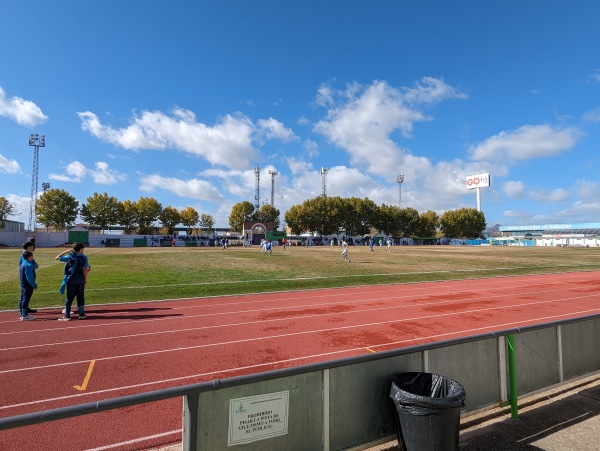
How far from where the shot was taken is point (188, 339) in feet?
27.0

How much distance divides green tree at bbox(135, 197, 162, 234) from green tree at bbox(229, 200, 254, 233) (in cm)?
2363

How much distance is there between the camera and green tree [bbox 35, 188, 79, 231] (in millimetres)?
79500

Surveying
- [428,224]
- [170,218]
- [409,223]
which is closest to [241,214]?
[170,218]

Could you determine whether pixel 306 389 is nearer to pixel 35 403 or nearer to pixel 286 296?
pixel 35 403

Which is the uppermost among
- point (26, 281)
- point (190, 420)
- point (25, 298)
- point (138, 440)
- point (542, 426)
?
point (26, 281)

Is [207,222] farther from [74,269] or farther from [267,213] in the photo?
[74,269]

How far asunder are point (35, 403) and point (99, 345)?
2689 mm

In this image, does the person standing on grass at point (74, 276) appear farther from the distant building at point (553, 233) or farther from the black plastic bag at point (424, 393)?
the distant building at point (553, 233)

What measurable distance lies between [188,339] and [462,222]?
121632mm

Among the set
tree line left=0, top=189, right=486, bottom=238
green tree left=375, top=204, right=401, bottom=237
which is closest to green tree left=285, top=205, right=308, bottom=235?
tree line left=0, top=189, right=486, bottom=238

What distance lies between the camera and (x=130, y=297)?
13.4 metres

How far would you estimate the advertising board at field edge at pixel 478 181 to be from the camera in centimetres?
11406

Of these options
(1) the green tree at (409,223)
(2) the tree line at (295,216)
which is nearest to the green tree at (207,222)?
(2) the tree line at (295,216)

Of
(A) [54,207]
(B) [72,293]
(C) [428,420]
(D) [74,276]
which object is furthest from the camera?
(A) [54,207]
